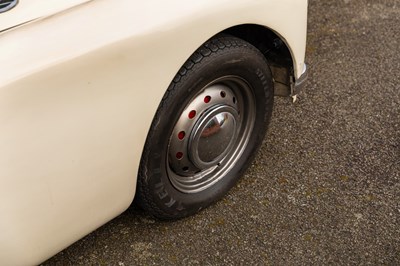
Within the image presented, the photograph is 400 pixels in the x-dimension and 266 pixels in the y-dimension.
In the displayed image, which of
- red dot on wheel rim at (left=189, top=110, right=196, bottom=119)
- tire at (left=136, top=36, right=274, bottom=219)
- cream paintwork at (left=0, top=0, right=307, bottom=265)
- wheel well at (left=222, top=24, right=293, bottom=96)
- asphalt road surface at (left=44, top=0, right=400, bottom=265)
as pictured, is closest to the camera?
cream paintwork at (left=0, top=0, right=307, bottom=265)

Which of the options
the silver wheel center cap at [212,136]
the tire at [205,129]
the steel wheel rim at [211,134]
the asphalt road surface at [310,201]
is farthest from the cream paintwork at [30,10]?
the asphalt road surface at [310,201]

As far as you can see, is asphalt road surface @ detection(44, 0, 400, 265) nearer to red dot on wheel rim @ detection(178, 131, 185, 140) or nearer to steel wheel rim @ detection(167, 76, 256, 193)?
steel wheel rim @ detection(167, 76, 256, 193)

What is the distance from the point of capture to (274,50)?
9.43 ft

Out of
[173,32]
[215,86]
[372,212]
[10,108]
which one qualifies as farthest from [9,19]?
[372,212]

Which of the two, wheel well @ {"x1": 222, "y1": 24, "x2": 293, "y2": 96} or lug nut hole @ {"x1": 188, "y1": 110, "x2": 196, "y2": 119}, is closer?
lug nut hole @ {"x1": 188, "y1": 110, "x2": 196, "y2": 119}

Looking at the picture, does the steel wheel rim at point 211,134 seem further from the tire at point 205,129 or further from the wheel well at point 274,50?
the wheel well at point 274,50

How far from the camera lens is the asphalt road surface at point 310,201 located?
2.59m

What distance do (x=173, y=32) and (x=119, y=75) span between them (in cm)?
27

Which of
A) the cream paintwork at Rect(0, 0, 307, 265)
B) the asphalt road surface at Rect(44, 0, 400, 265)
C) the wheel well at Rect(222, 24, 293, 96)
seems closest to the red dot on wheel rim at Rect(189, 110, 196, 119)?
the cream paintwork at Rect(0, 0, 307, 265)

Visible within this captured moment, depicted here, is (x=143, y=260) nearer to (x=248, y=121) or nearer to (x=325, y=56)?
(x=248, y=121)

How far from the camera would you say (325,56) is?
12.8ft

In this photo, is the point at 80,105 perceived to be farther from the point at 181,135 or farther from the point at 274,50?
the point at 274,50

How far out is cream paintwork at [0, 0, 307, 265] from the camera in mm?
1795

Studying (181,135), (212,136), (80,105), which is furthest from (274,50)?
(80,105)
